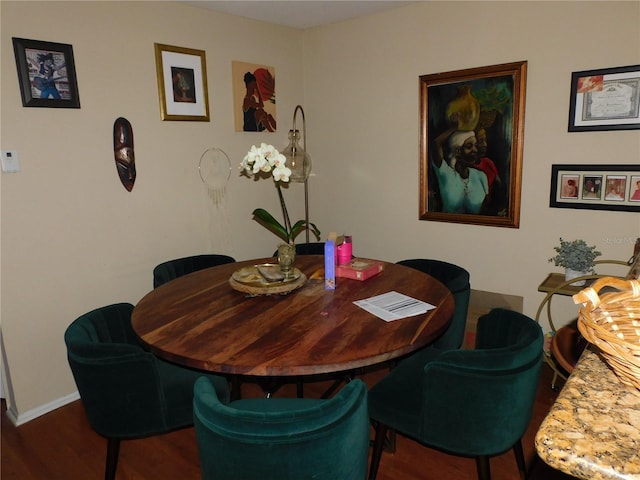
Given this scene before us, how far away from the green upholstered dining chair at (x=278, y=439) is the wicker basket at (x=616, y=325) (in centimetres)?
66

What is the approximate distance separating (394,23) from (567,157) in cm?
164

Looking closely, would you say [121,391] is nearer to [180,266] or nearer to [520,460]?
[180,266]

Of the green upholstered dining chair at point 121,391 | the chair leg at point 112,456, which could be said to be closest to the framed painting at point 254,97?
the green upholstered dining chair at point 121,391

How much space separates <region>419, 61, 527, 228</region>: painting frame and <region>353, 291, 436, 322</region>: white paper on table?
147cm

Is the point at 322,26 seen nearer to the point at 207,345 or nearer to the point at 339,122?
the point at 339,122

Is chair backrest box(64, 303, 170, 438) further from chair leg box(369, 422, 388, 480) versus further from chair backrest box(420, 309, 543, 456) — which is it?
chair backrest box(420, 309, 543, 456)

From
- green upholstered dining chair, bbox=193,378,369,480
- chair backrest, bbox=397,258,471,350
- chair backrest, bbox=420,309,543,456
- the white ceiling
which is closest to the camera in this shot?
→ green upholstered dining chair, bbox=193,378,369,480

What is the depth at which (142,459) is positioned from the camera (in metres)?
2.26

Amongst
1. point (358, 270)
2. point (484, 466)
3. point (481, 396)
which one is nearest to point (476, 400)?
point (481, 396)

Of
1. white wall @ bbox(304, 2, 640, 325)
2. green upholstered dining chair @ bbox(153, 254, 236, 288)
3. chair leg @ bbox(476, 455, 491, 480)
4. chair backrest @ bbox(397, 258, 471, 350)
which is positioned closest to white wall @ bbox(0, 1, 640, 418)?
white wall @ bbox(304, 2, 640, 325)

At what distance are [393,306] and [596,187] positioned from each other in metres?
1.71

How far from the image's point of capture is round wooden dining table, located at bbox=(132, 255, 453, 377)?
1508 millimetres

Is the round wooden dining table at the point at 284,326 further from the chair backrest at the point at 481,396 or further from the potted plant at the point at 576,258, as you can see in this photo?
the potted plant at the point at 576,258

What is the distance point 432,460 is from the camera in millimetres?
2217
